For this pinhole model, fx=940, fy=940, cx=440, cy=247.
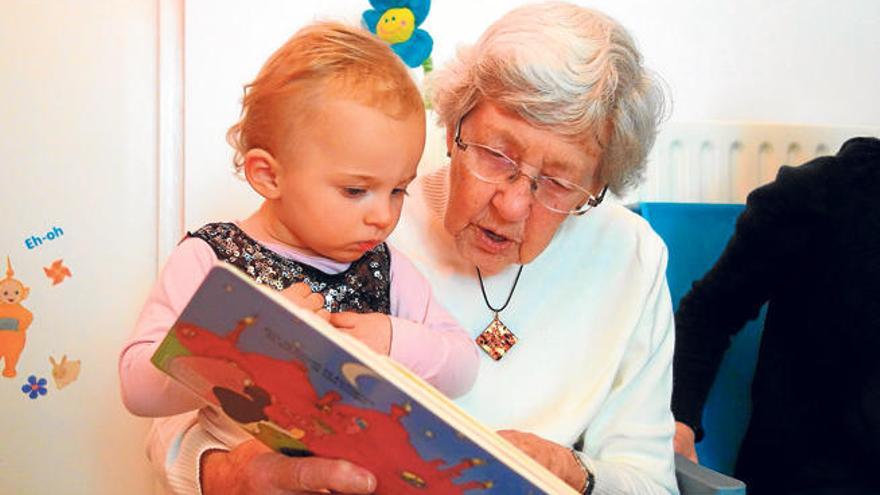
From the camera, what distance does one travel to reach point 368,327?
112cm

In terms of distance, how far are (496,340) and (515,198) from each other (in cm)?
26

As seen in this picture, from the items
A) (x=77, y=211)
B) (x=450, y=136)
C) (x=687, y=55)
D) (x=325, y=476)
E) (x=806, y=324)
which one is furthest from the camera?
(x=687, y=55)

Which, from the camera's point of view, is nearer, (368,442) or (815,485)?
(368,442)

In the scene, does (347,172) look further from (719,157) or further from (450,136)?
(719,157)

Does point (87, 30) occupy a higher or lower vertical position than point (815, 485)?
higher

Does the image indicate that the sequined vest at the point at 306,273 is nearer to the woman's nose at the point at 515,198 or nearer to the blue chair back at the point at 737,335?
the woman's nose at the point at 515,198

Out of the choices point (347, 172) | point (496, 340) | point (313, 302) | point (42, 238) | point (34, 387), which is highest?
point (347, 172)


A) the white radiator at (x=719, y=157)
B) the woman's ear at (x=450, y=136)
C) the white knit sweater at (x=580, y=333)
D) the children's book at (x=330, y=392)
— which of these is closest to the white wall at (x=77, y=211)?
the white knit sweater at (x=580, y=333)

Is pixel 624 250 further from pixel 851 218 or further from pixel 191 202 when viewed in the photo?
pixel 191 202

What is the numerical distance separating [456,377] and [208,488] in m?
0.35

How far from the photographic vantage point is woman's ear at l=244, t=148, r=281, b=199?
45.9 inches

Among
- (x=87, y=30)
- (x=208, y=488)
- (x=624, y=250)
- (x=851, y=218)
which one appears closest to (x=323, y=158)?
(x=208, y=488)

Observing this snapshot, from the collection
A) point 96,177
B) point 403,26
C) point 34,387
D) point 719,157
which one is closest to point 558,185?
point 403,26

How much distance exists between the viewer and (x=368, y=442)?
0.90m
